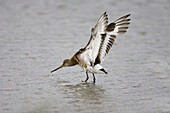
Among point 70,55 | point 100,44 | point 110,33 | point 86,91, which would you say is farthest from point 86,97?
point 70,55

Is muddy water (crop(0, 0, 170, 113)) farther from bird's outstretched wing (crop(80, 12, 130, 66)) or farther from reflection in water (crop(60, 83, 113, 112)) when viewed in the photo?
bird's outstretched wing (crop(80, 12, 130, 66))

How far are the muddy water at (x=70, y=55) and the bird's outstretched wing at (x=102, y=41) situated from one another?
1.62 feet

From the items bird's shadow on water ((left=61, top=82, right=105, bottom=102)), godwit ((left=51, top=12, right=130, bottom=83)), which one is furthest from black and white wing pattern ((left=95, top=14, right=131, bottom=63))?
bird's shadow on water ((left=61, top=82, right=105, bottom=102))

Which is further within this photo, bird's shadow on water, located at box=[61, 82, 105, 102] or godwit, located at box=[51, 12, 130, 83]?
godwit, located at box=[51, 12, 130, 83]

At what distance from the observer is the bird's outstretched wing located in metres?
6.34

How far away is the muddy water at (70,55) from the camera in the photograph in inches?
215

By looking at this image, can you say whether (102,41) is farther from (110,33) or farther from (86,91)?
(86,91)

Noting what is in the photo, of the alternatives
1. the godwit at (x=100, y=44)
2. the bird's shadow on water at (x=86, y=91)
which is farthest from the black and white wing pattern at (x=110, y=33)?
the bird's shadow on water at (x=86, y=91)

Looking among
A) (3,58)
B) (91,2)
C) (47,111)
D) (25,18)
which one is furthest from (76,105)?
(91,2)

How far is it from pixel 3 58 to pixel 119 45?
300cm

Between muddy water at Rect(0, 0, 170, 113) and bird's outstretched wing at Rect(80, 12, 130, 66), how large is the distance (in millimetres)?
494

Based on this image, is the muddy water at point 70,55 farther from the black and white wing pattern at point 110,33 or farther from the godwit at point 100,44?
the black and white wing pattern at point 110,33

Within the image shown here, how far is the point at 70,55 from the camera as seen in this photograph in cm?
834

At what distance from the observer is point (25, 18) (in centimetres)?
1134
